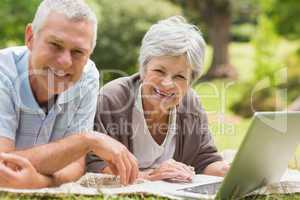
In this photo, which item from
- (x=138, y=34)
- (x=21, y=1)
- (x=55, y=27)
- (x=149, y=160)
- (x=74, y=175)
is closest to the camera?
(x=55, y=27)

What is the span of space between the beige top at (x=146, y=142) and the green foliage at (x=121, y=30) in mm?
9949

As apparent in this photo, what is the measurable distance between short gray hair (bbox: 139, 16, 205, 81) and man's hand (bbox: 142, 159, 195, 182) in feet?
1.77

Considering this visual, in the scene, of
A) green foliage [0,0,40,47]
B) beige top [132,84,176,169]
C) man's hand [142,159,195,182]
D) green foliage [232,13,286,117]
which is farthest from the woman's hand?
green foliage [232,13,286,117]

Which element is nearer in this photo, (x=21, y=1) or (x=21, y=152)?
(x=21, y=152)

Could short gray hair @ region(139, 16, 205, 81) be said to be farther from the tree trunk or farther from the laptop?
the tree trunk

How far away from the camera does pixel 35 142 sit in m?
3.53

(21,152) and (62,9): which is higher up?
(62,9)

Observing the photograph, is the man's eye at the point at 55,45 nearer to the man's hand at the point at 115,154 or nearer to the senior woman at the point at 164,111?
the man's hand at the point at 115,154

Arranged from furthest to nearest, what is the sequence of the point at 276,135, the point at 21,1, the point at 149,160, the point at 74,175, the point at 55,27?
the point at 21,1, the point at 149,160, the point at 74,175, the point at 55,27, the point at 276,135

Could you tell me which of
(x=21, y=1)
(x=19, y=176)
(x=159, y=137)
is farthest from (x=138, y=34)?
(x=19, y=176)

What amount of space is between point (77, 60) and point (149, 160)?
94 centimetres

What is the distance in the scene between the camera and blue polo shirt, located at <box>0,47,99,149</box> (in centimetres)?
336

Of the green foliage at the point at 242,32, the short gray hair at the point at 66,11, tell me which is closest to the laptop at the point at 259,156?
the short gray hair at the point at 66,11

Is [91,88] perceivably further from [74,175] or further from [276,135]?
[276,135]
